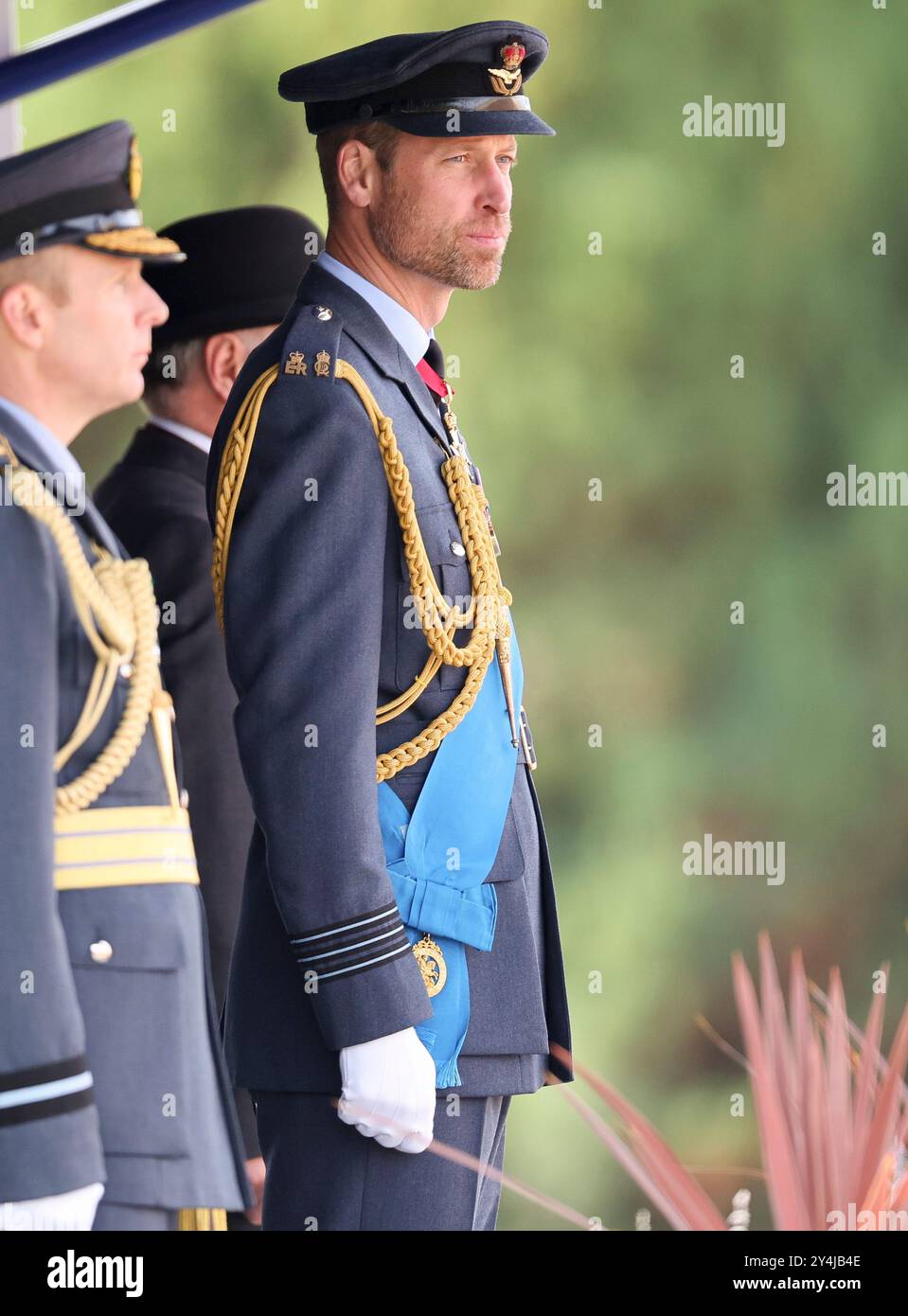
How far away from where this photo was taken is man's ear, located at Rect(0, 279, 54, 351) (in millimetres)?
2059

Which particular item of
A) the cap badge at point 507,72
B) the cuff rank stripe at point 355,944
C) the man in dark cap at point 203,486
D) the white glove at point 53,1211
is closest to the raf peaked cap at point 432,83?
the cap badge at point 507,72

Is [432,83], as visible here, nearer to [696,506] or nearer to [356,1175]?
[356,1175]

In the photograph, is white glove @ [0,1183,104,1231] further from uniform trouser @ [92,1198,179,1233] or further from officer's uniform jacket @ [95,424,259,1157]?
officer's uniform jacket @ [95,424,259,1157]

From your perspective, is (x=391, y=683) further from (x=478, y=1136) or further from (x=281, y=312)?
(x=281, y=312)

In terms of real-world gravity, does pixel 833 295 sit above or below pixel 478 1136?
above

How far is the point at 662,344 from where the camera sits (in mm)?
3576

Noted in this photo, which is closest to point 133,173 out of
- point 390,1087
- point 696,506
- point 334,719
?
point 334,719

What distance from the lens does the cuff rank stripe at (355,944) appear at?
206cm

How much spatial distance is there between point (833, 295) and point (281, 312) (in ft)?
3.77

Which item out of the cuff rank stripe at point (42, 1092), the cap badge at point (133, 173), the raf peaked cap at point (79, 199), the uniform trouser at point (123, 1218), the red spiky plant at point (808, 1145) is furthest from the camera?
the cap badge at point (133, 173)

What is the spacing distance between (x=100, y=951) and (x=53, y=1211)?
0.27 metres

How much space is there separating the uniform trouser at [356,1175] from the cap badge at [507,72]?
1.22 meters

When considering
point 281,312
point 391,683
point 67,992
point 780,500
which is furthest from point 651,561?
point 67,992

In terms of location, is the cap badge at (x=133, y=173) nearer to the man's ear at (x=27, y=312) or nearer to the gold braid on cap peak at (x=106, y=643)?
the man's ear at (x=27, y=312)
